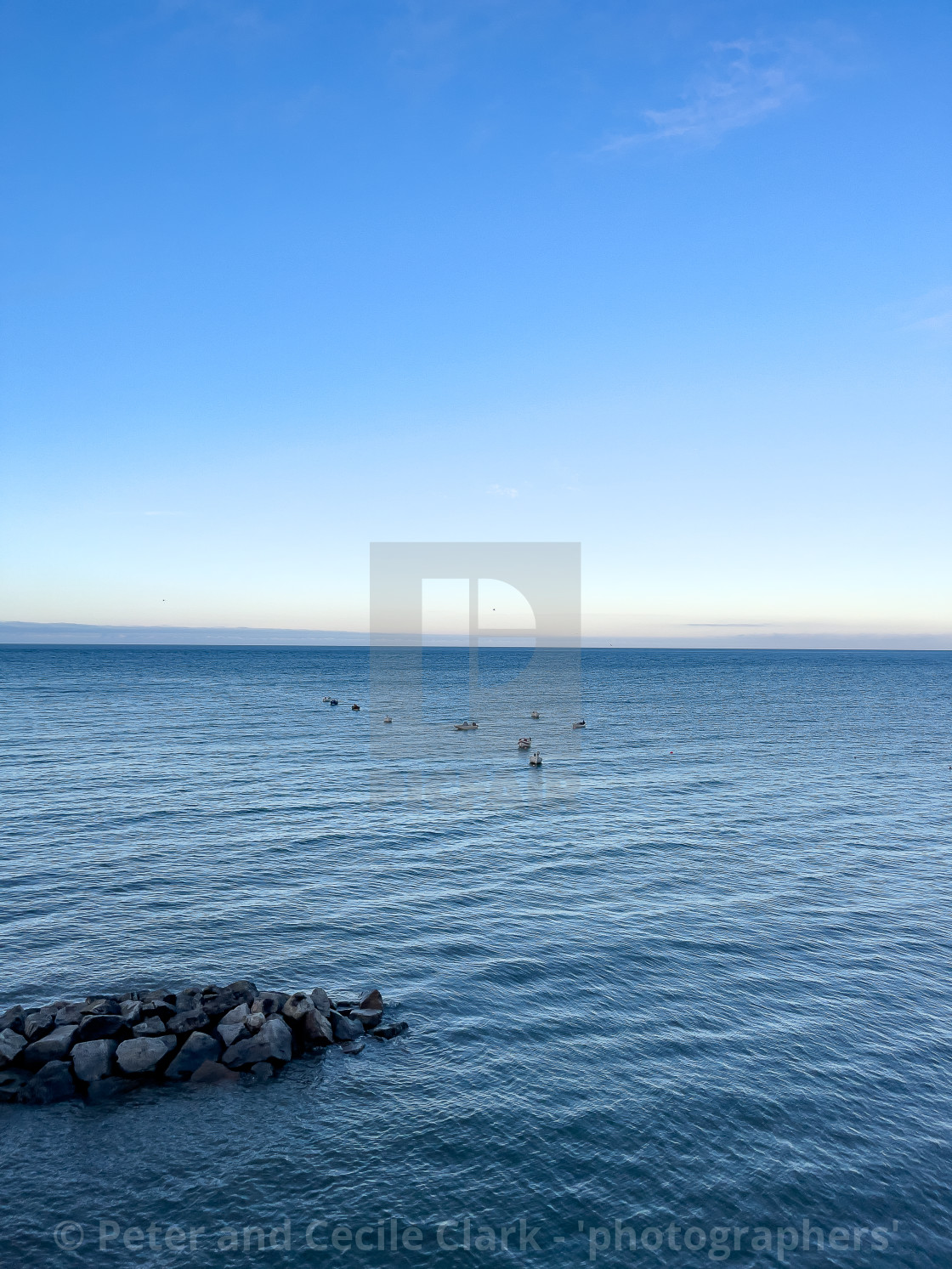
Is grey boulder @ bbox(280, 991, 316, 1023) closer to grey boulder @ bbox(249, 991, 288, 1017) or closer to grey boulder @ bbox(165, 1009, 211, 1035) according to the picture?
grey boulder @ bbox(249, 991, 288, 1017)

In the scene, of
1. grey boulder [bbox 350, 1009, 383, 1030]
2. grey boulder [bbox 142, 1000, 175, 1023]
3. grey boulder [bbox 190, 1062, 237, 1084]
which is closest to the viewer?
grey boulder [bbox 190, 1062, 237, 1084]

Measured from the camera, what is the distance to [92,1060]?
20.7 metres

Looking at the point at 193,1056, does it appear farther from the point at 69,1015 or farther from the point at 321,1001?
the point at 321,1001

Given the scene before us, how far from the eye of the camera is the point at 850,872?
39625mm

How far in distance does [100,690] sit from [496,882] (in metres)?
113

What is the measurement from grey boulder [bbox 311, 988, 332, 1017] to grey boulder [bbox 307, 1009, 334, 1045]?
A: 0.53 meters

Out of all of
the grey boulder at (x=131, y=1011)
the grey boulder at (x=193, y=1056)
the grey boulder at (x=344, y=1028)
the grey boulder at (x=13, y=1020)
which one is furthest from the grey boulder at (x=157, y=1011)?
the grey boulder at (x=344, y=1028)

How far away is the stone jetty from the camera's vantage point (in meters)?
20.5

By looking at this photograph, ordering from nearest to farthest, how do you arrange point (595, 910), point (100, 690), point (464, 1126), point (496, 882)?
point (464, 1126) → point (595, 910) → point (496, 882) → point (100, 690)

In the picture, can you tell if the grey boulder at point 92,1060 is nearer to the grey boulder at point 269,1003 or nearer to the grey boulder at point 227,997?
the grey boulder at point 227,997

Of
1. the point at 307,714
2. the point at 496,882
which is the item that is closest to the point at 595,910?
the point at 496,882

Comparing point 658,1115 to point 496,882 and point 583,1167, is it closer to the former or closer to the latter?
point 583,1167

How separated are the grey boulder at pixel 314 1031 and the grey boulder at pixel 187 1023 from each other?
280 centimetres

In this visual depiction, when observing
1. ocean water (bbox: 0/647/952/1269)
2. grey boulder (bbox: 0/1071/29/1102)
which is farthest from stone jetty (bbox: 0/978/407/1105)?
ocean water (bbox: 0/647/952/1269)
